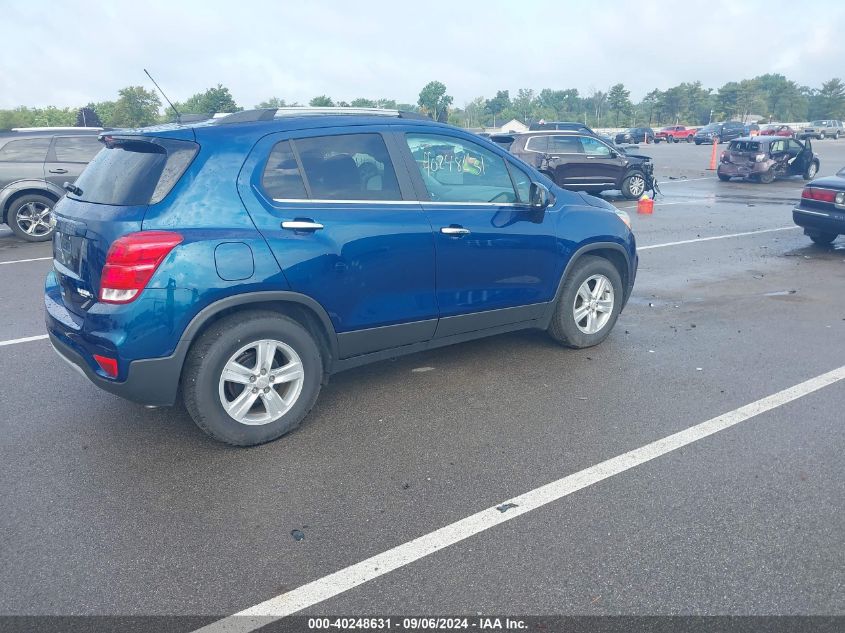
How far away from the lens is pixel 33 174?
11.5m

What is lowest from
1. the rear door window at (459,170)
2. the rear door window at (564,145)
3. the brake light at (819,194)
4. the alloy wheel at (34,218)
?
the alloy wheel at (34,218)

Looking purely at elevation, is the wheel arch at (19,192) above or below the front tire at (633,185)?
above

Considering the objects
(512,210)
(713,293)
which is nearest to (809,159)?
(713,293)

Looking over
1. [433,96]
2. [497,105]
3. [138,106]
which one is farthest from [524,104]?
[138,106]

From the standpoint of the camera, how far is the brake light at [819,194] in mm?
9930

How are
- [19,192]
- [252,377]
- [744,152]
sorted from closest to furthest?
[252,377], [19,192], [744,152]

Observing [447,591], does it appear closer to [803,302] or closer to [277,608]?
[277,608]

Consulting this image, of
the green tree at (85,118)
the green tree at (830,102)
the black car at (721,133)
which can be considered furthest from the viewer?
the green tree at (830,102)

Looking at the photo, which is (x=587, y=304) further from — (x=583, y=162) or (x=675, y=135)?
(x=675, y=135)

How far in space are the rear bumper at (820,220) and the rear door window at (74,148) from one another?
36.4 ft

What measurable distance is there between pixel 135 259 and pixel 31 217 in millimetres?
9340

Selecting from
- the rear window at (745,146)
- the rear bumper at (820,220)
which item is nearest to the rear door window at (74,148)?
the rear bumper at (820,220)

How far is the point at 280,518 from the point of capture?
3.39 m

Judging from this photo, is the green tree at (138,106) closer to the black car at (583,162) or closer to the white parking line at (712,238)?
the black car at (583,162)
